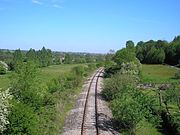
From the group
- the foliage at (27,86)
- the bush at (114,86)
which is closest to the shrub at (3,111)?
the foliage at (27,86)

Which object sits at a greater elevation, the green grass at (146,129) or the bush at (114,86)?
the bush at (114,86)

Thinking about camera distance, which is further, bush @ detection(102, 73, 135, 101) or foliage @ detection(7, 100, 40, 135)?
bush @ detection(102, 73, 135, 101)

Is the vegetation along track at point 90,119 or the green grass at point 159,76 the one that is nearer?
the vegetation along track at point 90,119

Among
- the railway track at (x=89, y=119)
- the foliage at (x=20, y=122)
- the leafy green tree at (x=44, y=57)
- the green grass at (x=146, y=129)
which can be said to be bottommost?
the green grass at (x=146, y=129)

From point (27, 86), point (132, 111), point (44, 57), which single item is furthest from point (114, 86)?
point (44, 57)

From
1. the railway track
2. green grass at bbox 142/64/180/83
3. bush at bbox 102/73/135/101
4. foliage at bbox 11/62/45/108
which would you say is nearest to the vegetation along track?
the railway track

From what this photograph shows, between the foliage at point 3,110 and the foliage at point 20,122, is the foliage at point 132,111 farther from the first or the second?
the foliage at point 3,110

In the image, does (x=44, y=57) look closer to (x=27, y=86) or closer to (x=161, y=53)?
(x=161, y=53)

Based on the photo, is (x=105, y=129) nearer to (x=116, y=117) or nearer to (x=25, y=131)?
(x=116, y=117)

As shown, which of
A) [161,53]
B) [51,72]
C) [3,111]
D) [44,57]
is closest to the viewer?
[3,111]

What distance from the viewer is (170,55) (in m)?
139

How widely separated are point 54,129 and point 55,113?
491cm

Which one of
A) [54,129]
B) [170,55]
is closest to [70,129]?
[54,129]

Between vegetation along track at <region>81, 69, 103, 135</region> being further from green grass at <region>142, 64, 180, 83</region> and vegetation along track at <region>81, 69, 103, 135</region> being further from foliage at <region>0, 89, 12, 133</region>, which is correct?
green grass at <region>142, 64, 180, 83</region>
